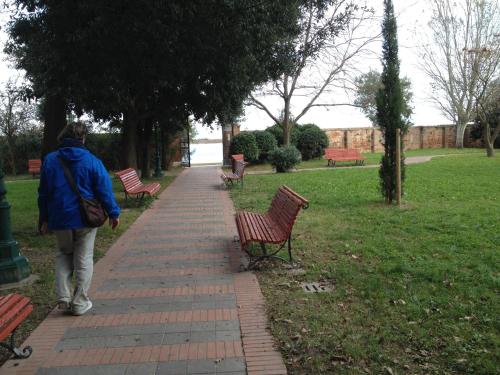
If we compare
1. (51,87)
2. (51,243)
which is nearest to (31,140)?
(51,87)

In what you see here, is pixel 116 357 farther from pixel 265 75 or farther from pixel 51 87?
pixel 265 75

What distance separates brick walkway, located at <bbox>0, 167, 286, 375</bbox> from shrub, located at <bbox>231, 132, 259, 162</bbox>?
61.0 feet

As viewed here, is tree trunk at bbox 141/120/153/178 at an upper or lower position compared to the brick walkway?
upper

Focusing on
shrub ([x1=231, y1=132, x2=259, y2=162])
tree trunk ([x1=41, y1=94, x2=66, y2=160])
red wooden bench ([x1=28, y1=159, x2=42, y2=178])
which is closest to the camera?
tree trunk ([x1=41, y1=94, x2=66, y2=160])

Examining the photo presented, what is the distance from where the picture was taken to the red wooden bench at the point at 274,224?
18.6ft

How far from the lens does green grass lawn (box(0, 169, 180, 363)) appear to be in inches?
185

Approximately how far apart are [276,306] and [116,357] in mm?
1609

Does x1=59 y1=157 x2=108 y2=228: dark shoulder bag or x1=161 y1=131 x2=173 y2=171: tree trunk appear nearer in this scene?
x1=59 y1=157 x2=108 y2=228: dark shoulder bag

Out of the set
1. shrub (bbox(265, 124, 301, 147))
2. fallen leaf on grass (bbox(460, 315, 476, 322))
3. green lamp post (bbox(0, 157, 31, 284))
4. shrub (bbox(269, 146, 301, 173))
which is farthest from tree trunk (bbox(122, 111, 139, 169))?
fallen leaf on grass (bbox(460, 315, 476, 322))

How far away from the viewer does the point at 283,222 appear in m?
Result: 6.00

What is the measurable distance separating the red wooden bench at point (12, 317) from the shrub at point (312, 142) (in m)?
25.5

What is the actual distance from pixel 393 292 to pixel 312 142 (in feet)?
78.6

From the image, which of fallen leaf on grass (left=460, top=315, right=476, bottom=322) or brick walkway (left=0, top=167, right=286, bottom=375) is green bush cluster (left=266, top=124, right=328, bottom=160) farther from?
fallen leaf on grass (left=460, top=315, right=476, bottom=322)

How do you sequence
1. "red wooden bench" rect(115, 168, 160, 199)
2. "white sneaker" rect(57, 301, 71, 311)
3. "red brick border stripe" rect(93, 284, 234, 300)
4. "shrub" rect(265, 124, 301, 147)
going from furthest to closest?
1. "shrub" rect(265, 124, 301, 147)
2. "red wooden bench" rect(115, 168, 160, 199)
3. "red brick border stripe" rect(93, 284, 234, 300)
4. "white sneaker" rect(57, 301, 71, 311)
